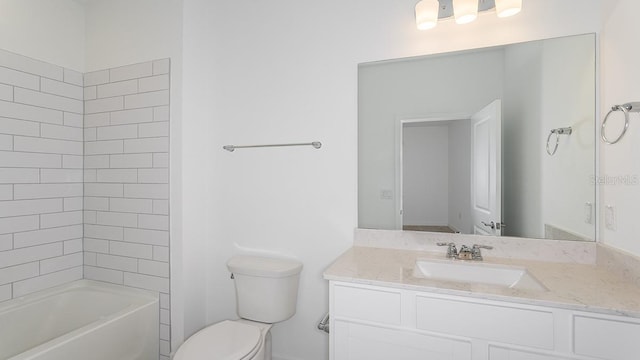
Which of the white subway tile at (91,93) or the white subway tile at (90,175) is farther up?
the white subway tile at (91,93)

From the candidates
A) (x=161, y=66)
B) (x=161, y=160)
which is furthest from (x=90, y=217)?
(x=161, y=66)

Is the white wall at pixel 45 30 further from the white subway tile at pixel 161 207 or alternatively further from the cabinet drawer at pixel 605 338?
the cabinet drawer at pixel 605 338

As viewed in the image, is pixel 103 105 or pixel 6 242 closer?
pixel 6 242

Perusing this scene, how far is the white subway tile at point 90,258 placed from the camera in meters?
2.15

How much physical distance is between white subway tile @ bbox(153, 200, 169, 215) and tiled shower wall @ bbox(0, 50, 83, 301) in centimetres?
68

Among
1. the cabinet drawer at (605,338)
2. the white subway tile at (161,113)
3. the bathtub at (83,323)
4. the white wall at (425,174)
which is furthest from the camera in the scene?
the white subway tile at (161,113)

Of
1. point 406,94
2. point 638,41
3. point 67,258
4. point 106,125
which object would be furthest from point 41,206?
point 638,41

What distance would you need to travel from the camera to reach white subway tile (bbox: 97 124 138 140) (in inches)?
78.7

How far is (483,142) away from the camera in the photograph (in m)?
1.61

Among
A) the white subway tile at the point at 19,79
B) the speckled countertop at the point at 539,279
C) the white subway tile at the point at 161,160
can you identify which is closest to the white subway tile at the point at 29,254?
the white subway tile at the point at 161,160

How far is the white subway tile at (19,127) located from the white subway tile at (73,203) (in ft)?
1.51

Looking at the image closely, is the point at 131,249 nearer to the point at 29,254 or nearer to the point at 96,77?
the point at 29,254

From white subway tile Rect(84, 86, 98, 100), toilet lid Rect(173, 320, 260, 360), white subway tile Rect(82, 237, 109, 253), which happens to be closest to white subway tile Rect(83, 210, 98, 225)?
white subway tile Rect(82, 237, 109, 253)

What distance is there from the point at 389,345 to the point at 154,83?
1.94 metres
